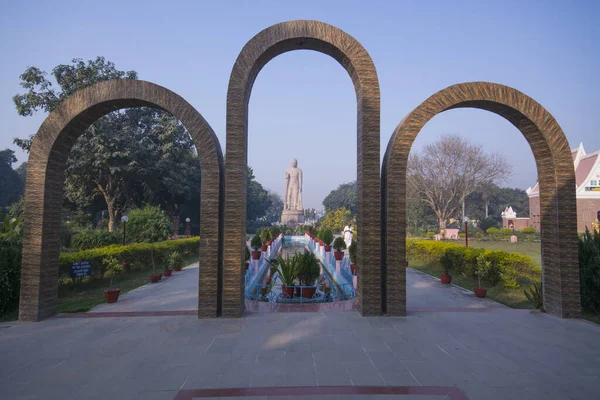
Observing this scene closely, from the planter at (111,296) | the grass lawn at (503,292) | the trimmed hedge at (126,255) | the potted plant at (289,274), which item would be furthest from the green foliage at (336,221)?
the planter at (111,296)

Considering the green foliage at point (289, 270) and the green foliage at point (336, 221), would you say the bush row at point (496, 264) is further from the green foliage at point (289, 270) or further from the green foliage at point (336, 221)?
the green foliage at point (336, 221)

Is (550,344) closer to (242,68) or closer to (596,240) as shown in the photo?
(596,240)

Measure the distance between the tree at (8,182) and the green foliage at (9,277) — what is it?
39806 mm

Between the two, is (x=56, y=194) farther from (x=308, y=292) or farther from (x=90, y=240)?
(x=90, y=240)

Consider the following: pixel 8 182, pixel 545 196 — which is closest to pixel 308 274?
pixel 545 196

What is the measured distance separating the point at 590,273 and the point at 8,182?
52.4 m

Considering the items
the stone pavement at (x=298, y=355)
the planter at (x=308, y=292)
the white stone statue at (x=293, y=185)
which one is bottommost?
the stone pavement at (x=298, y=355)

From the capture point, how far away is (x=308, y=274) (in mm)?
7555

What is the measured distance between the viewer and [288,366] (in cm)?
408

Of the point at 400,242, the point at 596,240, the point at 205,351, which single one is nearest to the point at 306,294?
the point at 400,242

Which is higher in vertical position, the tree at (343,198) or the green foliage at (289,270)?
the tree at (343,198)

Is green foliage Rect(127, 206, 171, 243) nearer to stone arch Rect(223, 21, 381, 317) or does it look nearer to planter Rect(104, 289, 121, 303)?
planter Rect(104, 289, 121, 303)

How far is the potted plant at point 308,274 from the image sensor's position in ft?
24.4

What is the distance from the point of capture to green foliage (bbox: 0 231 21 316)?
6.52 meters
